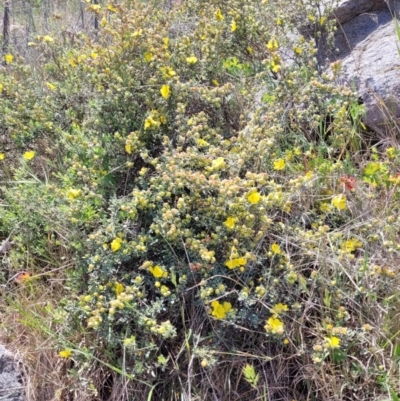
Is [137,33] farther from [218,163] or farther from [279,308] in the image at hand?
[279,308]

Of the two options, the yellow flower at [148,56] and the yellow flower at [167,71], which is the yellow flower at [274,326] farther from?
the yellow flower at [148,56]

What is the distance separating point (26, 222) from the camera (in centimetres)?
230

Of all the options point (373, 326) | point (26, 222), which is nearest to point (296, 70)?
point (373, 326)

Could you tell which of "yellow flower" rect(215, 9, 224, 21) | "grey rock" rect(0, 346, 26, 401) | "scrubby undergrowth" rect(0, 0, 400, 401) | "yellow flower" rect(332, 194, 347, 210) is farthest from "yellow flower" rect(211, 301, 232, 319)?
"yellow flower" rect(215, 9, 224, 21)

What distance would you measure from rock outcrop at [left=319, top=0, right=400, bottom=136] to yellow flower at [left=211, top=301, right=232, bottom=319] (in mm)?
1378

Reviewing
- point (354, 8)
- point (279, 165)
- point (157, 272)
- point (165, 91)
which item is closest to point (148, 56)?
point (165, 91)

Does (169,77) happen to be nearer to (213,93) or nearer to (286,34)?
(213,93)

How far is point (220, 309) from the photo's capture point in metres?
1.70

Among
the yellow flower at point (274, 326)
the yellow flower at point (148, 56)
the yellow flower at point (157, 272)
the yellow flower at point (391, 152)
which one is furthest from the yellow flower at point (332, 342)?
→ the yellow flower at point (148, 56)

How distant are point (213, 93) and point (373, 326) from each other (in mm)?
1303

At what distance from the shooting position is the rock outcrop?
249cm

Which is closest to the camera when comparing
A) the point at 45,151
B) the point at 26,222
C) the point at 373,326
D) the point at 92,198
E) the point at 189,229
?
the point at 373,326

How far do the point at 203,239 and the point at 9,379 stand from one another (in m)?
0.98

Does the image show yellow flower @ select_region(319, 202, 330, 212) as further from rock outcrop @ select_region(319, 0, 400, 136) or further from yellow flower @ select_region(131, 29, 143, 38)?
yellow flower @ select_region(131, 29, 143, 38)
